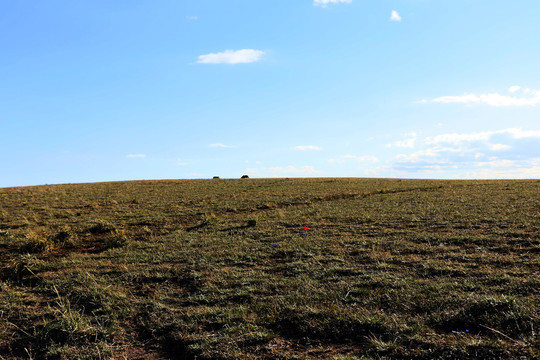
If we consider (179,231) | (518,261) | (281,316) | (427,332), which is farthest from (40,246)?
(518,261)

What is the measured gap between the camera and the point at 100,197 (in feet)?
112

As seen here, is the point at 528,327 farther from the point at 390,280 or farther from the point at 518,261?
the point at 518,261

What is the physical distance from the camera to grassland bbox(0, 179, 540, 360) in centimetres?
571

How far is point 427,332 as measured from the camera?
563 centimetres

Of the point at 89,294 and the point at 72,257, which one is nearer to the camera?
the point at 89,294

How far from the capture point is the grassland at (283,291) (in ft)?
18.7

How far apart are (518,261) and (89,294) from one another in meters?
11.7

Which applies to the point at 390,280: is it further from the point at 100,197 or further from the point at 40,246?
the point at 100,197

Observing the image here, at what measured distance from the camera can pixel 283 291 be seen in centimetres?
809

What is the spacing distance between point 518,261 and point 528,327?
16.3 ft

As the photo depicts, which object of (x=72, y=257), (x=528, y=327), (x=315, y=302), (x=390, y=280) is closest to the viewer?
(x=528, y=327)

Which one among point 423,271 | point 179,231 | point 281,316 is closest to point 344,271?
point 423,271

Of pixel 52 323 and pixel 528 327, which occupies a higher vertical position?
pixel 528 327

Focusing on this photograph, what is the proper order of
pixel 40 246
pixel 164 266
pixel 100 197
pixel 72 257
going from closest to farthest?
pixel 164 266 < pixel 72 257 < pixel 40 246 < pixel 100 197
